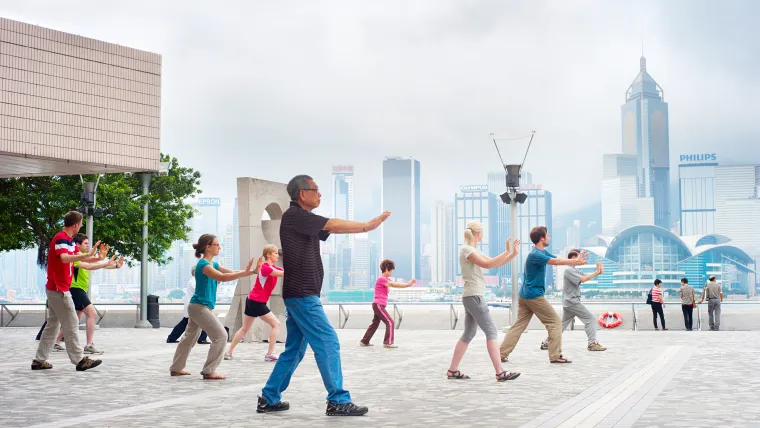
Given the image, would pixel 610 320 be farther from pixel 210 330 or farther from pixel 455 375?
pixel 210 330

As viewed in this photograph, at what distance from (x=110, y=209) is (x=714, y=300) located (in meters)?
24.5

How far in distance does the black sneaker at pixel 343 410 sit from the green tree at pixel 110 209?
27885 millimetres

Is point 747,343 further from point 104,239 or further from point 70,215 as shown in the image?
point 104,239

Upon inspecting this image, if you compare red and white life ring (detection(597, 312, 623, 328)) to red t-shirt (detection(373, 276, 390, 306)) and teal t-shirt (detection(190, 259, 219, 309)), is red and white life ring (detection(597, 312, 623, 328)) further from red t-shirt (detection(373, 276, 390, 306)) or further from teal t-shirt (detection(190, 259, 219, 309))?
teal t-shirt (detection(190, 259, 219, 309))

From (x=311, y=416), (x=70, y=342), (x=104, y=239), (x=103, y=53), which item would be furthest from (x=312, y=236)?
(x=104, y=239)

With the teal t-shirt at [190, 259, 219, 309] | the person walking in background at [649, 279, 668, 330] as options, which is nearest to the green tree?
the person walking in background at [649, 279, 668, 330]

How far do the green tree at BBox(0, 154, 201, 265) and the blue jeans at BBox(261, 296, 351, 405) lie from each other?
27.4 meters

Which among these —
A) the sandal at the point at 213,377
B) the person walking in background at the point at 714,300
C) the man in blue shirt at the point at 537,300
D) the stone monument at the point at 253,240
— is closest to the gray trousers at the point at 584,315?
the man in blue shirt at the point at 537,300

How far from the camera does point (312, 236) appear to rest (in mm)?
7684

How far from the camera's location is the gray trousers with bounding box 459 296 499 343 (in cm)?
1045

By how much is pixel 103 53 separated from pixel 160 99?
2094 mm

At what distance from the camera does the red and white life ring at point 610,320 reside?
27.3 m

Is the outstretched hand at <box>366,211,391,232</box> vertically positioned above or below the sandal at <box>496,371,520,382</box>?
above

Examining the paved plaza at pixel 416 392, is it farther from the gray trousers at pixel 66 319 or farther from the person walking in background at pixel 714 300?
the person walking in background at pixel 714 300
